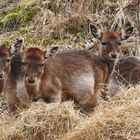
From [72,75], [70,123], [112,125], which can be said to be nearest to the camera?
[112,125]

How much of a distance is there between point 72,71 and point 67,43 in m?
3.47

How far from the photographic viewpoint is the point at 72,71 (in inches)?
440

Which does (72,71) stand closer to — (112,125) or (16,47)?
(16,47)

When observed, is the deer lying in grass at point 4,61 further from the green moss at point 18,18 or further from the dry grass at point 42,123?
the green moss at point 18,18

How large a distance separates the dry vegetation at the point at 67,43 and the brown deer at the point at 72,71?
32 centimetres

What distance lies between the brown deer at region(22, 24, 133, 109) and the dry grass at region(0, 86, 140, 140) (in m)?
0.38

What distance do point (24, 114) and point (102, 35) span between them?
312 cm

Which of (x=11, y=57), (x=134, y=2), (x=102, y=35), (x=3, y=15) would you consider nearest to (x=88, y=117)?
(x=11, y=57)

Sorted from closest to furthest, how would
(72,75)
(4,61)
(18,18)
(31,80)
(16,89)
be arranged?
1. (31,80)
2. (16,89)
3. (4,61)
4. (72,75)
5. (18,18)

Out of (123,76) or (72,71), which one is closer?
(72,71)

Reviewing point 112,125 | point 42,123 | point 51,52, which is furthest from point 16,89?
point 112,125

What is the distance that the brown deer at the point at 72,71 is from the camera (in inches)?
401

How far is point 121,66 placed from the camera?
12500 mm

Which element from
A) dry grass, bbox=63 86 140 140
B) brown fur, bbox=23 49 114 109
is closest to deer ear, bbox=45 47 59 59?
brown fur, bbox=23 49 114 109
